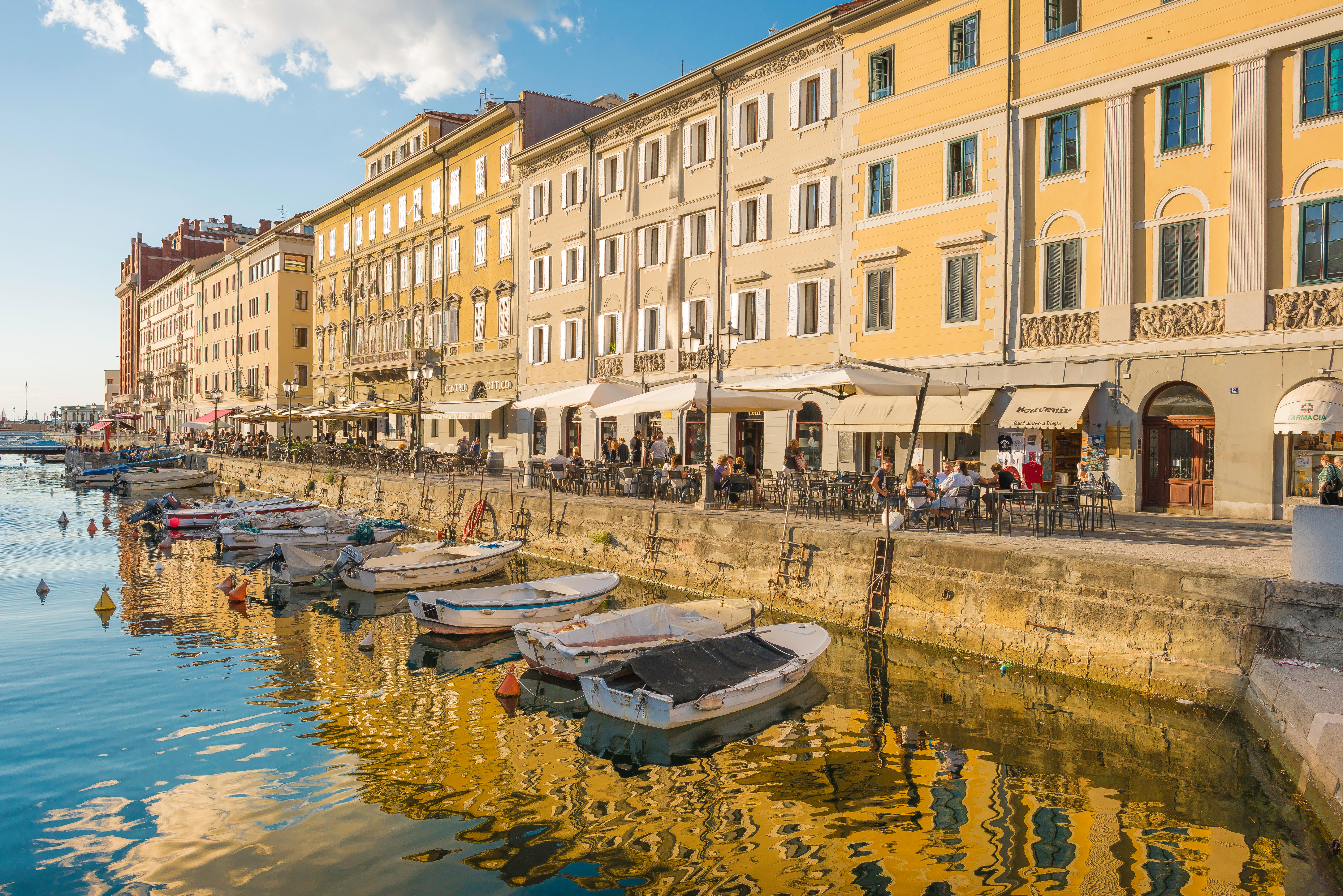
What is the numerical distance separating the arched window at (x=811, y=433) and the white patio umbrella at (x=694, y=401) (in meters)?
5.14

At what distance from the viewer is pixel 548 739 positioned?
10.5 m

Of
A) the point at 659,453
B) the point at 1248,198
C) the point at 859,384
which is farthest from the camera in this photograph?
the point at 659,453

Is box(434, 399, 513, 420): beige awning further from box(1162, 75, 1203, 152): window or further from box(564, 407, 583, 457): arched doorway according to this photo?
box(1162, 75, 1203, 152): window

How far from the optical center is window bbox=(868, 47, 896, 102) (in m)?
24.9

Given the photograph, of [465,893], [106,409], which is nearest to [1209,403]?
[465,893]

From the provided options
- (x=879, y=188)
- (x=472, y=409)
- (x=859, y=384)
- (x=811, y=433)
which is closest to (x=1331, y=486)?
(x=859, y=384)

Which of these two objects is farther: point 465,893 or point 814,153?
point 814,153

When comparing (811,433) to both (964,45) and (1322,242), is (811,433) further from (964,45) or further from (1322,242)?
(1322,242)

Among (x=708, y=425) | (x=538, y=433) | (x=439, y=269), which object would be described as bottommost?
(x=708, y=425)

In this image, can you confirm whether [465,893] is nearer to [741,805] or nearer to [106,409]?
[741,805]

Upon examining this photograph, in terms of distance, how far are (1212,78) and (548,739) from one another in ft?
63.4

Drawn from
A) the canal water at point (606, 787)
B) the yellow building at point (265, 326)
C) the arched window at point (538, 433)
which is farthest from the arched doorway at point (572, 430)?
the yellow building at point (265, 326)

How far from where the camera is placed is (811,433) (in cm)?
2705

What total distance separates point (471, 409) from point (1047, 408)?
26.6m
